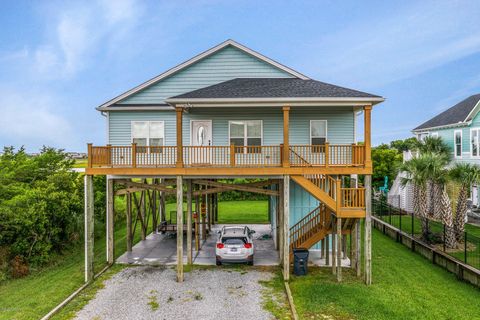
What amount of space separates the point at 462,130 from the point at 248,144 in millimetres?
18558

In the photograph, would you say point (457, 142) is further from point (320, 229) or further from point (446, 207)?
point (320, 229)

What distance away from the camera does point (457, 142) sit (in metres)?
26.0

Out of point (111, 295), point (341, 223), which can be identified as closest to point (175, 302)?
point (111, 295)

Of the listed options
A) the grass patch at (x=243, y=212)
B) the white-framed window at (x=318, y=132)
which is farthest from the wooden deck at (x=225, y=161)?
the grass patch at (x=243, y=212)

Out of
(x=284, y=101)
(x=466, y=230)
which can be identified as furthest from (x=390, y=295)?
(x=466, y=230)

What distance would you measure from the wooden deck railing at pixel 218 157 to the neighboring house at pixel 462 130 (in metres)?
14.5

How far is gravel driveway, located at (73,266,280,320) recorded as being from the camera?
34.6 ft

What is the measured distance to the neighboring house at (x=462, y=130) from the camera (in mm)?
23908

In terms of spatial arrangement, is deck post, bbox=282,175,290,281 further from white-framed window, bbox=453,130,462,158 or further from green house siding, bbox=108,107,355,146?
white-framed window, bbox=453,130,462,158

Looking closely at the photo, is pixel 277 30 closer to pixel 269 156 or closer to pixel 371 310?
pixel 269 156

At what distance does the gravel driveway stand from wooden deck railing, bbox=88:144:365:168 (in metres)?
4.59

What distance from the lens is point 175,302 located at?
1145 cm

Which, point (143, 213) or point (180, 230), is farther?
point (143, 213)

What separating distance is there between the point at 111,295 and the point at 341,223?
924cm
